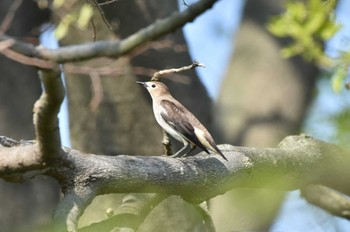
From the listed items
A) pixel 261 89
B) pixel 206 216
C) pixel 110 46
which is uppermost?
pixel 110 46

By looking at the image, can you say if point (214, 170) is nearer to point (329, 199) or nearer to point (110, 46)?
point (329, 199)

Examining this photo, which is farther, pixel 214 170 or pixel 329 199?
pixel 329 199

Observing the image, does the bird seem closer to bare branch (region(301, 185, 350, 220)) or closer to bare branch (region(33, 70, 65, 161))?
bare branch (region(301, 185, 350, 220))

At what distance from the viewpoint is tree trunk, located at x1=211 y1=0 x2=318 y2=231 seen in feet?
28.2

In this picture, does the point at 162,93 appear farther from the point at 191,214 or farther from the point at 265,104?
the point at 265,104

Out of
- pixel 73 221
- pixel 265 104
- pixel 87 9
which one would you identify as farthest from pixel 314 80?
pixel 73 221

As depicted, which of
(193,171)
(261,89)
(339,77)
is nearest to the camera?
(193,171)

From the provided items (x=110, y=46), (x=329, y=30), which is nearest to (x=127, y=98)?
(x=329, y=30)

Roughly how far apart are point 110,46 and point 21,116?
611cm

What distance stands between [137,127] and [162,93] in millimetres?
1743

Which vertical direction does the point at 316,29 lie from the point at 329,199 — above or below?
above

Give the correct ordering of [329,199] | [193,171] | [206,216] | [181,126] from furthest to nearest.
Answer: [329,199] < [181,126] < [206,216] < [193,171]

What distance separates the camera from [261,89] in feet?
28.8

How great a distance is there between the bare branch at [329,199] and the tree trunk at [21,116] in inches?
115
